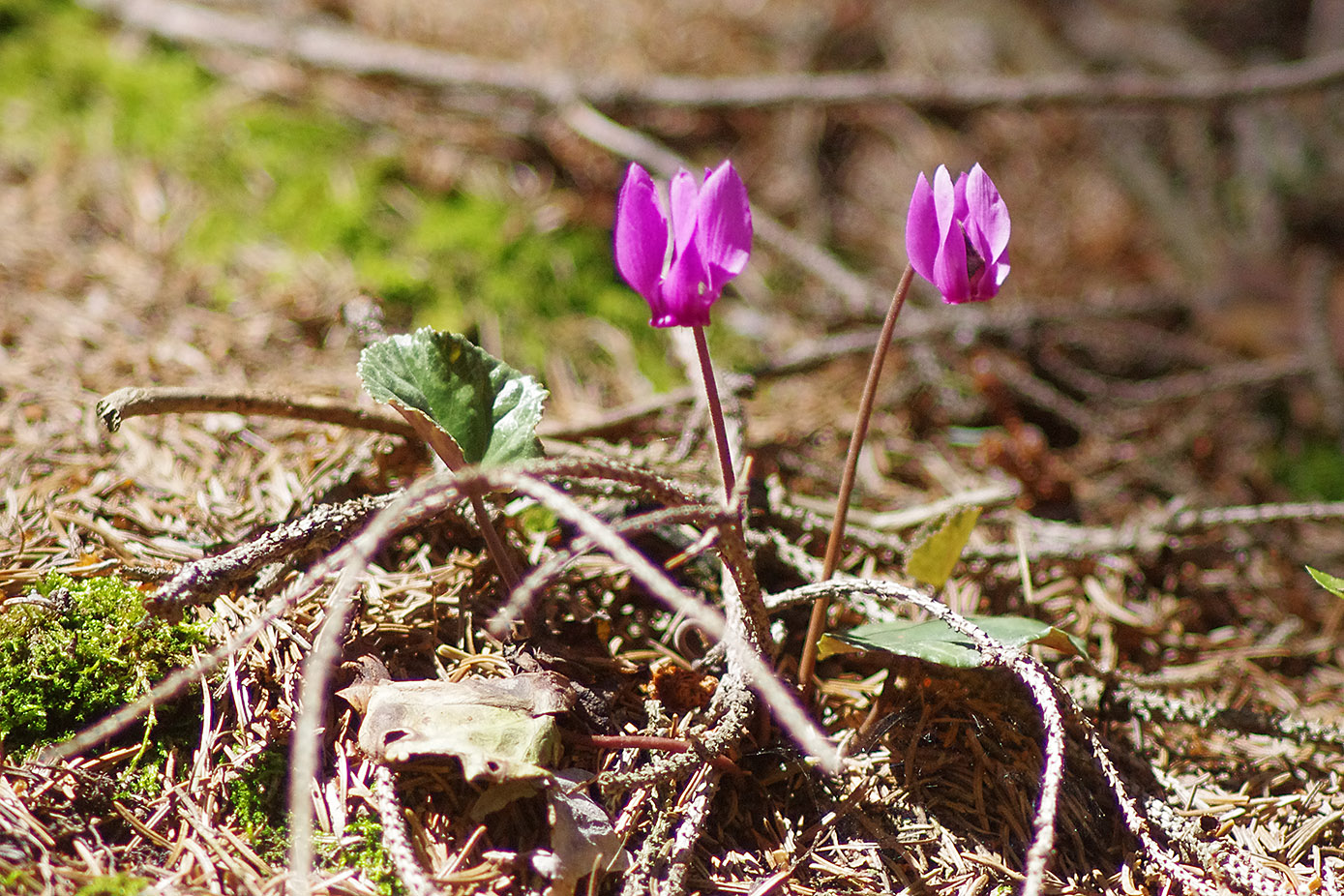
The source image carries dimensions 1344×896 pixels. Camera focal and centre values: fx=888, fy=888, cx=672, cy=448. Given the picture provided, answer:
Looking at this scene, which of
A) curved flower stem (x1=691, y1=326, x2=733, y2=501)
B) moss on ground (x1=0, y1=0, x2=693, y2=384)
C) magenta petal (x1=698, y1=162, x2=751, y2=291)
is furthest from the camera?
moss on ground (x1=0, y1=0, x2=693, y2=384)

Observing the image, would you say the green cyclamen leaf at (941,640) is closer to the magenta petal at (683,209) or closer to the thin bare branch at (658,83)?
the magenta petal at (683,209)

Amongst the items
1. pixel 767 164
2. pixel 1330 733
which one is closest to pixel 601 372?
pixel 767 164

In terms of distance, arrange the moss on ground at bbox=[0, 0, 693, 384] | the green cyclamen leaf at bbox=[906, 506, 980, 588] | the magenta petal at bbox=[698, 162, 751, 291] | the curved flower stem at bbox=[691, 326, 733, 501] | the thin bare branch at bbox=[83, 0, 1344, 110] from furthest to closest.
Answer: the thin bare branch at bbox=[83, 0, 1344, 110] < the moss on ground at bbox=[0, 0, 693, 384] < the green cyclamen leaf at bbox=[906, 506, 980, 588] < the curved flower stem at bbox=[691, 326, 733, 501] < the magenta petal at bbox=[698, 162, 751, 291]

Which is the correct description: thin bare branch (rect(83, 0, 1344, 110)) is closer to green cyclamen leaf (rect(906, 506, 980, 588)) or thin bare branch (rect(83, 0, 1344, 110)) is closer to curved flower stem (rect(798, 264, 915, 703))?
curved flower stem (rect(798, 264, 915, 703))

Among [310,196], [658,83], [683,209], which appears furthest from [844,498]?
[658,83]

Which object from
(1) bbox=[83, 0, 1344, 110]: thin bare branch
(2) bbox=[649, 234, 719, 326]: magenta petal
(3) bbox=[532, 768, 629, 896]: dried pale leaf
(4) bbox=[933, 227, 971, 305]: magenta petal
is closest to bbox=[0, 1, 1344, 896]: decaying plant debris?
(3) bbox=[532, 768, 629, 896]: dried pale leaf

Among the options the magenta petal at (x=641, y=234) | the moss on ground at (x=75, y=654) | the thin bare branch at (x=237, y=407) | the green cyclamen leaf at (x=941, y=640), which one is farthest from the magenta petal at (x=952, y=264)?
the moss on ground at (x=75, y=654)
